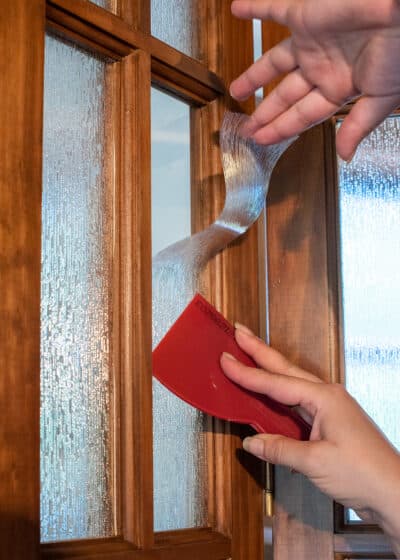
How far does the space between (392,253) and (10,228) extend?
620mm

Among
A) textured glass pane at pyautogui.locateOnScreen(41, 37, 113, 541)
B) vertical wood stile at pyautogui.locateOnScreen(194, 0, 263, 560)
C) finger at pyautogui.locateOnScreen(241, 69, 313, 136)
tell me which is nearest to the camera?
textured glass pane at pyautogui.locateOnScreen(41, 37, 113, 541)

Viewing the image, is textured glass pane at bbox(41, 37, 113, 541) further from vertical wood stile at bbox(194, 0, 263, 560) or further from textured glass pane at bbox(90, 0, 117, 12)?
vertical wood stile at bbox(194, 0, 263, 560)

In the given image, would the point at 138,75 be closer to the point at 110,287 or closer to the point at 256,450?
the point at 110,287

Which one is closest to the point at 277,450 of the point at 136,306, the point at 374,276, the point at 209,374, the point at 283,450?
the point at 283,450

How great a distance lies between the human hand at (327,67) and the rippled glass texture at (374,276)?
233mm

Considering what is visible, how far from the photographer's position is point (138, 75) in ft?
3.31

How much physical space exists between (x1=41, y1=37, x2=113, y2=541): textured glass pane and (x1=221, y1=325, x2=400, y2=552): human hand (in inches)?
7.1

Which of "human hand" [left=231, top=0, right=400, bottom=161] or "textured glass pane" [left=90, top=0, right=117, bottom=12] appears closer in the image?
"human hand" [left=231, top=0, right=400, bottom=161]

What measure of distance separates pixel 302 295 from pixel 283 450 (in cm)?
29

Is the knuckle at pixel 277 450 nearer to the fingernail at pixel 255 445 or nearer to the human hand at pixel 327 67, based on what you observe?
the fingernail at pixel 255 445

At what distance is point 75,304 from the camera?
0.92m

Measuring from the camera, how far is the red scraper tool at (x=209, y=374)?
97cm

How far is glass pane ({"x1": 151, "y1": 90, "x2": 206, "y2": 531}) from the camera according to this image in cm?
104

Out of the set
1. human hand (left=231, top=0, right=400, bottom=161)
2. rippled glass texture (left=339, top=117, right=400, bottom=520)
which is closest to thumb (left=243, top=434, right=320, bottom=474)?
rippled glass texture (left=339, top=117, right=400, bottom=520)
